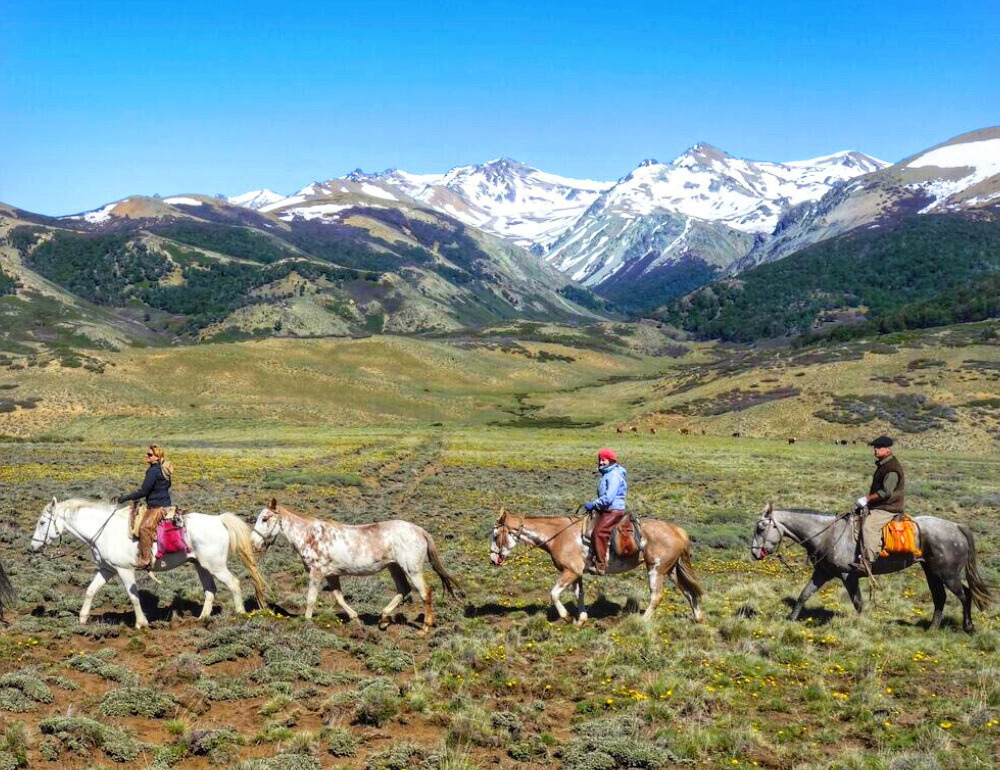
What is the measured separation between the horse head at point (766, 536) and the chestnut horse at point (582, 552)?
1.56 meters

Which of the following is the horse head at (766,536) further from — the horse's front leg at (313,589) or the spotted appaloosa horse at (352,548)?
the horse's front leg at (313,589)

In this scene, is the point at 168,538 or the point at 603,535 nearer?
the point at 168,538

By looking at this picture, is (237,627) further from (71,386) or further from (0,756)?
(71,386)

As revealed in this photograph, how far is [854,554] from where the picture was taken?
16000 mm

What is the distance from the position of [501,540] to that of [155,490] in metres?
7.58

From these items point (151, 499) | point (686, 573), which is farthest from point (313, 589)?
point (686, 573)

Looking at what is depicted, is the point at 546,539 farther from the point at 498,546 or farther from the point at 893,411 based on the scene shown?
the point at 893,411

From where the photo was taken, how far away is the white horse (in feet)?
52.0

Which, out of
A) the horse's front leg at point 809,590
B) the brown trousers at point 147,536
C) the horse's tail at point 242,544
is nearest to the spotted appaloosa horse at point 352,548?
the horse's tail at point 242,544

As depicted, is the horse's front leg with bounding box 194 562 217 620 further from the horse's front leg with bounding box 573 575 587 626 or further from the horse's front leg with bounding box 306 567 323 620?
the horse's front leg with bounding box 573 575 587 626

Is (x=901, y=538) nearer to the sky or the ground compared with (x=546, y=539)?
nearer to the sky

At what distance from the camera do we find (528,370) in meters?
172

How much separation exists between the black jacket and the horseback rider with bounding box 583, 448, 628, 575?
361 inches

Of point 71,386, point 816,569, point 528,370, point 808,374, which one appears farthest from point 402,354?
point 816,569
